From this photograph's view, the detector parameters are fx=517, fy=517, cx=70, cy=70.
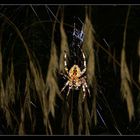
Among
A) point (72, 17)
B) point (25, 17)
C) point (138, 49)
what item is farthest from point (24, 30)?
point (138, 49)

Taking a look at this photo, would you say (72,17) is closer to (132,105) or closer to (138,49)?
(138,49)

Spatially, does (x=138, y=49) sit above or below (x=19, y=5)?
below
